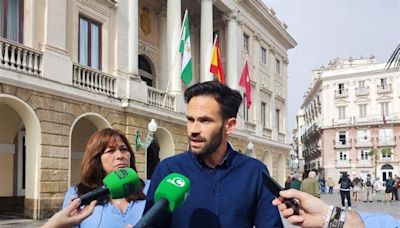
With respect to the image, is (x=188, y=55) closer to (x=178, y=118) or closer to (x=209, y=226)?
(x=178, y=118)

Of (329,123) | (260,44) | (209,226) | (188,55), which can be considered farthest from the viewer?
(329,123)

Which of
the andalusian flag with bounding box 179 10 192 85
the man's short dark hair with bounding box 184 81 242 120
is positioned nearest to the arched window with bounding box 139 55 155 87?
the andalusian flag with bounding box 179 10 192 85

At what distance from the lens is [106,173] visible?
129 inches

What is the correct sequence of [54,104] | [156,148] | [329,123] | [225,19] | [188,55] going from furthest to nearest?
[329,123]
[225,19]
[156,148]
[188,55]
[54,104]

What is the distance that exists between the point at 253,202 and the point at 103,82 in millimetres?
13648

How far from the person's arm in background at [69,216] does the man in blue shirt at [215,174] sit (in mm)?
453

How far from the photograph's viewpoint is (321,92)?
6681 centimetres

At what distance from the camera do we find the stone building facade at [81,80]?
12664 mm

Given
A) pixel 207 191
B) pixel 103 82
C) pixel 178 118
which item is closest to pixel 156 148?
pixel 178 118

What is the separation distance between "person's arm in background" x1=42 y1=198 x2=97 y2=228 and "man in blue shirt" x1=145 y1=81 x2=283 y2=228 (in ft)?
1.49

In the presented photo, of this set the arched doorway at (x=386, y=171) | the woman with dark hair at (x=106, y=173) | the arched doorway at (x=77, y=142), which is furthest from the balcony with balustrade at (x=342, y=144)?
the woman with dark hair at (x=106, y=173)

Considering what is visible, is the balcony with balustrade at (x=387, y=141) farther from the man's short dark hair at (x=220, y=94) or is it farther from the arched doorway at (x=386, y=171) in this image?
the man's short dark hair at (x=220, y=94)

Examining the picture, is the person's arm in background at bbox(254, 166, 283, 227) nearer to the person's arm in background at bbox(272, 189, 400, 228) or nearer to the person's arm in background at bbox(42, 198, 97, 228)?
the person's arm in background at bbox(272, 189, 400, 228)

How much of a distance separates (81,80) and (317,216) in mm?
13573
